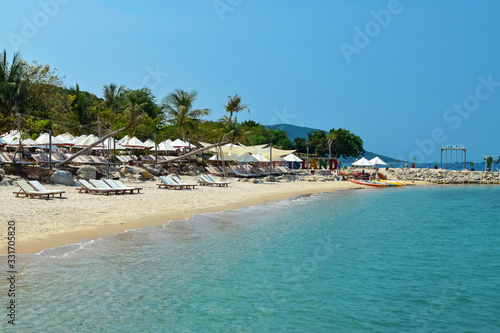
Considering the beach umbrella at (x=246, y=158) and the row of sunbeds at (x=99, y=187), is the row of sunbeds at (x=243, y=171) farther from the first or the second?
the row of sunbeds at (x=99, y=187)

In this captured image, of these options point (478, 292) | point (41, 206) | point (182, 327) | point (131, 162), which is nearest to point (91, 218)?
point (41, 206)

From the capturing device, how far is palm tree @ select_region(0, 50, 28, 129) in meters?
29.2

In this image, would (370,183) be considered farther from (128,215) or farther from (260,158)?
(128,215)

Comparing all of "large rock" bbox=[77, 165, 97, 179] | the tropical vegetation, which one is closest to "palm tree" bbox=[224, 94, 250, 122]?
the tropical vegetation

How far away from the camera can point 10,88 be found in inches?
1143

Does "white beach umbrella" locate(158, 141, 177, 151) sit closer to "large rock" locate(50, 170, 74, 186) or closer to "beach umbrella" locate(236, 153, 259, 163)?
"beach umbrella" locate(236, 153, 259, 163)

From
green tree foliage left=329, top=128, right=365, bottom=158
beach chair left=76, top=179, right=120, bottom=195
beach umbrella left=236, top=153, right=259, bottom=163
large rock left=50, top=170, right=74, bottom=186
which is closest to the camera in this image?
beach chair left=76, top=179, right=120, bottom=195

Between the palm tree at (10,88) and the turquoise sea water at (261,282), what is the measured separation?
2208cm

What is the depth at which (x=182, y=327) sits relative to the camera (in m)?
5.89

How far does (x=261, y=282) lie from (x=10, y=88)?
91.3 feet

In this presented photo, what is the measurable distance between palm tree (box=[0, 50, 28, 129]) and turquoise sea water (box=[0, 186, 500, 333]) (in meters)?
22.1

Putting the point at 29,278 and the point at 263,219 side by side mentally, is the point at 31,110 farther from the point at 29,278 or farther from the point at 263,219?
the point at 29,278

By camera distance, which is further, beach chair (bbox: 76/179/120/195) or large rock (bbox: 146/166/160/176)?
large rock (bbox: 146/166/160/176)

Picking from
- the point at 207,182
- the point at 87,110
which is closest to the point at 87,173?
the point at 207,182
